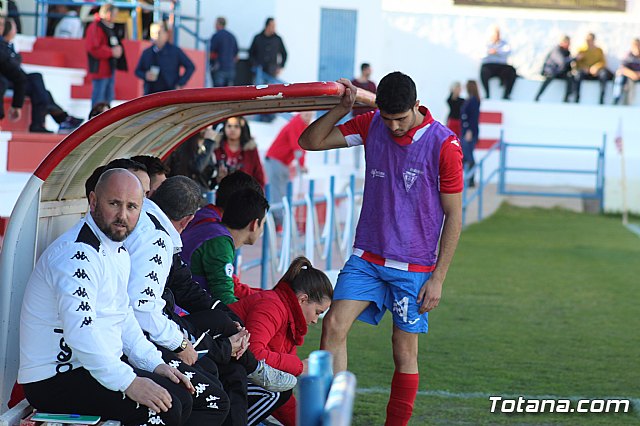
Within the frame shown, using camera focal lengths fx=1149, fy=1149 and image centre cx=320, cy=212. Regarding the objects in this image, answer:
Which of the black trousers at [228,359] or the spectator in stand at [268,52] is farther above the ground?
Answer: the spectator in stand at [268,52]

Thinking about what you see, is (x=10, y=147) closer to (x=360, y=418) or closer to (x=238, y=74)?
(x=360, y=418)

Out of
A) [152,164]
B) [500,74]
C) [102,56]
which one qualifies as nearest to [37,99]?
[102,56]

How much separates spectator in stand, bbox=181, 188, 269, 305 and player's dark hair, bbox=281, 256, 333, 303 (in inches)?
16.4

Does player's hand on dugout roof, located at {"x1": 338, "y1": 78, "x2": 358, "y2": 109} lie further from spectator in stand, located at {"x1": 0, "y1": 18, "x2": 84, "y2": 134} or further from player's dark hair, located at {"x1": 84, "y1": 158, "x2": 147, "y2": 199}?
spectator in stand, located at {"x1": 0, "y1": 18, "x2": 84, "y2": 134}

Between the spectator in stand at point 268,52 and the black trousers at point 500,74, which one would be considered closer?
the spectator in stand at point 268,52

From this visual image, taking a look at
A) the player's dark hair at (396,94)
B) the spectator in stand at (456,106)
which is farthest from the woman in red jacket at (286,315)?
the spectator in stand at (456,106)

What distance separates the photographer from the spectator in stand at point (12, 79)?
11.3 m

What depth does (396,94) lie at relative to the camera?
576cm

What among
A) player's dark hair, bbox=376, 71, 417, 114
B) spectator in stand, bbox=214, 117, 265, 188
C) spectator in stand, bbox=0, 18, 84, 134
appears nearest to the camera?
player's dark hair, bbox=376, 71, 417, 114

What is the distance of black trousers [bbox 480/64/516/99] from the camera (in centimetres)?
3077

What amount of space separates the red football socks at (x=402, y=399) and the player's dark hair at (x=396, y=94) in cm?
149

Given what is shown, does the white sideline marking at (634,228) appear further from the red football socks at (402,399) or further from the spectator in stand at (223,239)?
the red football socks at (402,399)

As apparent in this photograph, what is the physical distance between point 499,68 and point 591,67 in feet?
8.13

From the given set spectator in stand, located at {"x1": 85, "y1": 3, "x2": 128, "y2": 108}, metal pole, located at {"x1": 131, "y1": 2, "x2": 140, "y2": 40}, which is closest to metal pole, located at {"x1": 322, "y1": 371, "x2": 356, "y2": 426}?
spectator in stand, located at {"x1": 85, "y1": 3, "x2": 128, "y2": 108}
